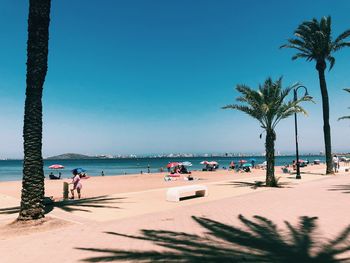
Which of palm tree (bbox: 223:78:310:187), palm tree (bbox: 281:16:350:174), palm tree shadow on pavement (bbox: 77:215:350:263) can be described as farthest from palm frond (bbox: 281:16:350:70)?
palm tree shadow on pavement (bbox: 77:215:350:263)

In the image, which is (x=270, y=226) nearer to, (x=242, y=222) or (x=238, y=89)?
(x=242, y=222)

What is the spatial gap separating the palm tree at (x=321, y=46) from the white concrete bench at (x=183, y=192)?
20.5m

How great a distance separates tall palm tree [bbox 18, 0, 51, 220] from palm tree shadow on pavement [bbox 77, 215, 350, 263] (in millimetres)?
3545

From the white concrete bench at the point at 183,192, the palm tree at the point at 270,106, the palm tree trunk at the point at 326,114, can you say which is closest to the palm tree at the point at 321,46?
the palm tree trunk at the point at 326,114

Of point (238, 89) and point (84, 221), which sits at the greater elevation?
point (238, 89)

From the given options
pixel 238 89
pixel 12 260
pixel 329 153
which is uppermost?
pixel 238 89

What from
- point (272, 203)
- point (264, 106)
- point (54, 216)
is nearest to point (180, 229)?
point (54, 216)

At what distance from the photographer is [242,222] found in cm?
1003

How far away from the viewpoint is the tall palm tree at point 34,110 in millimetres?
10578

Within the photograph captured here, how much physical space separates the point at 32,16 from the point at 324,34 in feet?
91.6

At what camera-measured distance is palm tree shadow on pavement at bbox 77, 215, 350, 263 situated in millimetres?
6566

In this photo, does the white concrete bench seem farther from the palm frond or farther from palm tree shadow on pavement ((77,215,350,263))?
the palm frond

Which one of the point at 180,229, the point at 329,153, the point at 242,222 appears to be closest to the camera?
the point at 180,229

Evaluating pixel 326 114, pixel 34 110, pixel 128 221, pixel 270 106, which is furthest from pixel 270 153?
pixel 34 110
